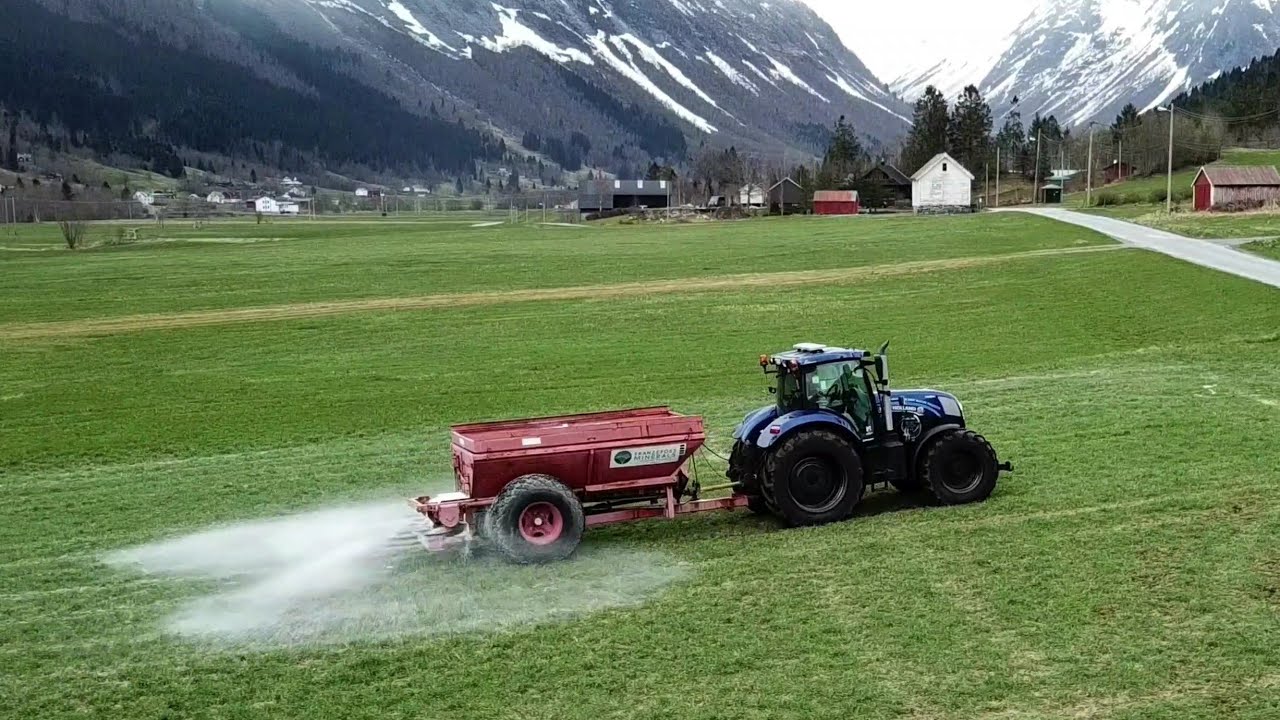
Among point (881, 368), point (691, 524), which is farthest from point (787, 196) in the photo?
point (691, 524)

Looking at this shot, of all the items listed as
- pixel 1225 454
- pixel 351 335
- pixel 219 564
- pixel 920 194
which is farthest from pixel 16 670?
pixel 920 194

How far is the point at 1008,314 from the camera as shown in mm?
41656

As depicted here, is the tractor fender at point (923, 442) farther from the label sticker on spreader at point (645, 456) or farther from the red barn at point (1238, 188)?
the red barn at point (1238, 188)

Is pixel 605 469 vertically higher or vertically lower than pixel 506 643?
higher

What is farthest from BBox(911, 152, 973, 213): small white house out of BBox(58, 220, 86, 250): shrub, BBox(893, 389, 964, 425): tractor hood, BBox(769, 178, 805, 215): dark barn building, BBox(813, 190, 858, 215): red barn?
BBox(893, 389, 964, 425): tractor hood

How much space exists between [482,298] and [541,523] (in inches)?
1527

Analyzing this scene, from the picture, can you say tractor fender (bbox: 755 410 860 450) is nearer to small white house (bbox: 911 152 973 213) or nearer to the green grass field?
the green grass field

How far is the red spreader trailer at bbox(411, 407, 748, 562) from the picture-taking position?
14.8 metres

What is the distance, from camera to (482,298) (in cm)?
5303

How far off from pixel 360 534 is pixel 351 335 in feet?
88.5

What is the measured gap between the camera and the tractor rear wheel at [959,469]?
16688mm

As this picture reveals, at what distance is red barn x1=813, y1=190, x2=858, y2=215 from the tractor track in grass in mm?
75921

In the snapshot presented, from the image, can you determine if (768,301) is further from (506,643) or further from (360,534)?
(506,643)

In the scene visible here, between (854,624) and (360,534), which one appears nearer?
(854,624)
